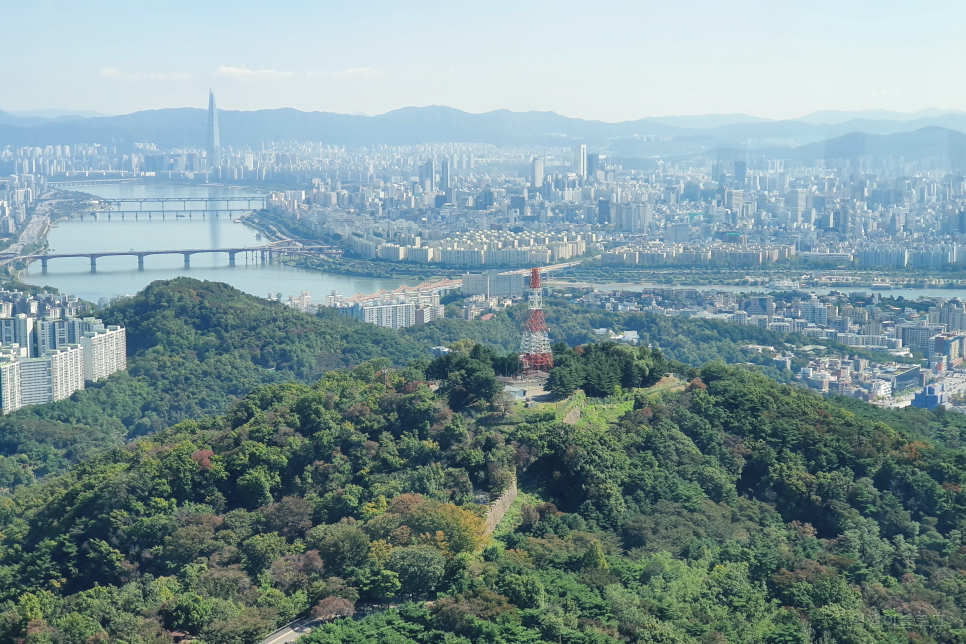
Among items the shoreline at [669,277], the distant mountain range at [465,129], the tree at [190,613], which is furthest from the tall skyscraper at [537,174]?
the tree at [190,613]

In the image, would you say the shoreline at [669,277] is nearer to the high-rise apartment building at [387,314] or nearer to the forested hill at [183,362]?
the high-rise apartment building at [387,314]

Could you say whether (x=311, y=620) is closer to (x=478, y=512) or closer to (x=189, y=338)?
(x=478, y=512)

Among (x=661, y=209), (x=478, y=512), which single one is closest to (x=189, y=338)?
(x=478, y=512)

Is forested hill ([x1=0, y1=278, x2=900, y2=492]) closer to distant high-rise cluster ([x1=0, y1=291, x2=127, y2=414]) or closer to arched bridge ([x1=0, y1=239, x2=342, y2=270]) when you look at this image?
distant high-rise cluster ([x1=0, y1=291, x2=127, y2=414])

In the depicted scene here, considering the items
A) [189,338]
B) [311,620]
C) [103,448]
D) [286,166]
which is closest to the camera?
[311,620]

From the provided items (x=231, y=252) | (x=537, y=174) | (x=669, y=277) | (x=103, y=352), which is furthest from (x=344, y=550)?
(x=537, y=174)

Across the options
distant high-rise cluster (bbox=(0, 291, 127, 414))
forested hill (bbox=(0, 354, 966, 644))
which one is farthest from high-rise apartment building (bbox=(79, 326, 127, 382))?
forested hill (bbox=(0, 354, 966, 644))
